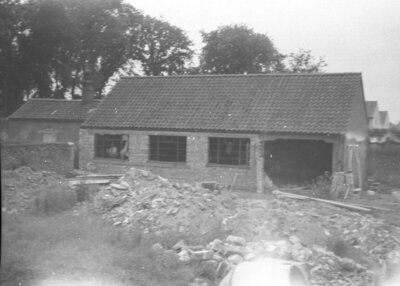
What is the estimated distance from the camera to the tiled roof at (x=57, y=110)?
3338 centimetres

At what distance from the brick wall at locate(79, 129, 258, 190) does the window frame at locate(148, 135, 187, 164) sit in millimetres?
204

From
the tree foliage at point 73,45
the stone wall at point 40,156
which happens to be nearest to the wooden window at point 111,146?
the stone wall at point 40,156

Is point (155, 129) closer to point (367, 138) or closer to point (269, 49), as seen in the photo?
point (367, 138)

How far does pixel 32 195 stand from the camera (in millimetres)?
15414

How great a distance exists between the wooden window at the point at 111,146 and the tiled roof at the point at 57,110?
797cm

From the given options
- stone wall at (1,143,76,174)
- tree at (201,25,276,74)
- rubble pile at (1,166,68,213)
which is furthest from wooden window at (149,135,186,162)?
tree at (201,25,276,74)

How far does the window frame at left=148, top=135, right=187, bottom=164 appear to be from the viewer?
922 inches

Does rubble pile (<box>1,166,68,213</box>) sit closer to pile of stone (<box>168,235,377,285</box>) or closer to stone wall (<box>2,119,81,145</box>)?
pile of stone (<box>168,235,377,285</box>)

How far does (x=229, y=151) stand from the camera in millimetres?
22625

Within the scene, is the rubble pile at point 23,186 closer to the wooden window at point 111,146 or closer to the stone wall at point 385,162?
the wooden window at point 111,146

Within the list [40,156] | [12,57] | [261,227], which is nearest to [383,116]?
Answer: [12,57]

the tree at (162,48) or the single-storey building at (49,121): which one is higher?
the tree at (162,48)

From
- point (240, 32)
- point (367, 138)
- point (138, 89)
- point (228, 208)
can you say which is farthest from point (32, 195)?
point (240, 32)

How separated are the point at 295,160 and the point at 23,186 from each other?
1311 centimetres
